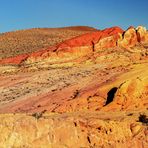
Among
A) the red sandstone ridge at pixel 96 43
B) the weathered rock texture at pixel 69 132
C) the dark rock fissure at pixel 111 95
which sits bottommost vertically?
Result: the weathered rock texture at pixel 69 132

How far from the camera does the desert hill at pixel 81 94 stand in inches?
924

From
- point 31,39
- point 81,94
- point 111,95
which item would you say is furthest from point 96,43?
point 31,39

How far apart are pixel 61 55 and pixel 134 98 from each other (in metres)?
20.4

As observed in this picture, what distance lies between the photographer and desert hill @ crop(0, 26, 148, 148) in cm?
2346

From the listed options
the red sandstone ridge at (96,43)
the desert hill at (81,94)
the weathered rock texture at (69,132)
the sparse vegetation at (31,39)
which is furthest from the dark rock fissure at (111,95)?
the sparse vegetation at (31,39)

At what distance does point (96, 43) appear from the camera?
47562mm

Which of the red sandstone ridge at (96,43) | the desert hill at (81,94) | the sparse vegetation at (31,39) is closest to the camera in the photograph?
the desert hill at (81,94)

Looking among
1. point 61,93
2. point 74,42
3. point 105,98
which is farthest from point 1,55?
point 105,98

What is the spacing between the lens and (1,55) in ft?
233

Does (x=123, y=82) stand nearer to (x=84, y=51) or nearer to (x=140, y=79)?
(x=140, y=79)

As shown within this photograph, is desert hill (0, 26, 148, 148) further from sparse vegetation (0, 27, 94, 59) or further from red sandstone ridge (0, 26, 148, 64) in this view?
sparse vegetation (0, 27, 94, 59)

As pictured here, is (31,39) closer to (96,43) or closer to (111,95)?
(96,43)

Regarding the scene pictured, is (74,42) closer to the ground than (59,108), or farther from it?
farther from it

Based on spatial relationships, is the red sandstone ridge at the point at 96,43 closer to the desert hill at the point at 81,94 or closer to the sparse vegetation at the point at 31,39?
the desert hill at the point at 81,94
